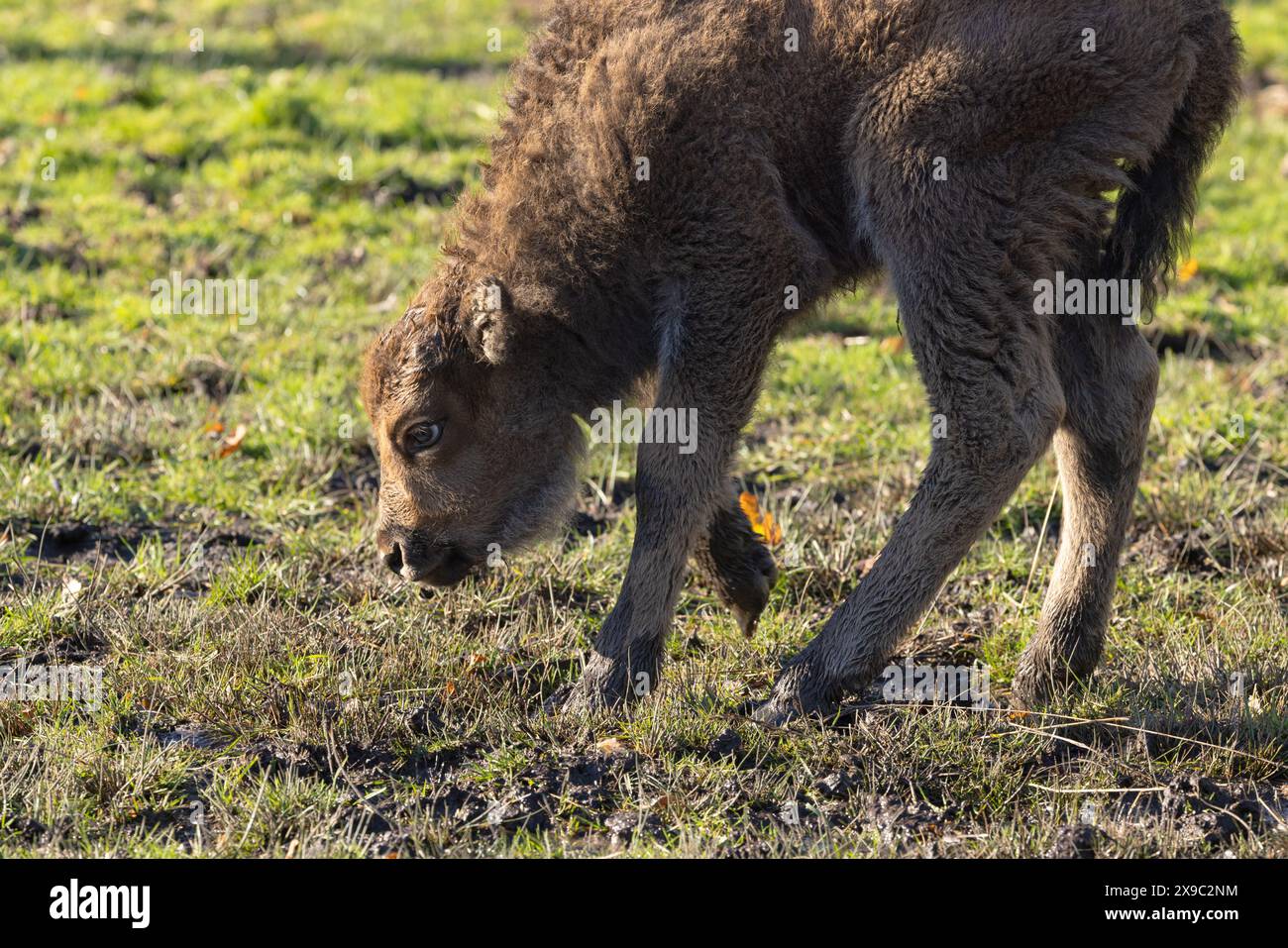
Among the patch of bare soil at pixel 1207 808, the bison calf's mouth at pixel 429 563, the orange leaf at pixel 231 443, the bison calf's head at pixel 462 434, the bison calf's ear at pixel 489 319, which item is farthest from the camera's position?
the orange leaf at pixel 231 443

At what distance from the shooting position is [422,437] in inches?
220

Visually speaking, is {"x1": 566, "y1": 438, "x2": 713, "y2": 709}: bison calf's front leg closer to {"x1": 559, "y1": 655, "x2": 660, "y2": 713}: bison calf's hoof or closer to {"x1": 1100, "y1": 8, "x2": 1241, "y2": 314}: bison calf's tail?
{"x1": 559, "y1": 655, "x2": 660, "y2": 713}: bison calf's hoof

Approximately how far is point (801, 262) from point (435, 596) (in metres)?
2.08

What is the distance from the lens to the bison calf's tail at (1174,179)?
517 cm

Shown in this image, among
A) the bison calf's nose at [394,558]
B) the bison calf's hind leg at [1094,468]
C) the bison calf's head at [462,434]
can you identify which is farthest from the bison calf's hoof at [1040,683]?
the bison calf's nose at [394,558]

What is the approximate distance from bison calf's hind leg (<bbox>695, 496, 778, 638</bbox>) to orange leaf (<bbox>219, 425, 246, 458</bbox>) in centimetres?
265

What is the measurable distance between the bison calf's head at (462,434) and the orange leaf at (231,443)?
5.58ft

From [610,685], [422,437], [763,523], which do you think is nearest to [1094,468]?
[763,523]

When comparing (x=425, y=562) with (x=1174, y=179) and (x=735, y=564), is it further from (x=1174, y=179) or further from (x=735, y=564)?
(x=1174, y=179)

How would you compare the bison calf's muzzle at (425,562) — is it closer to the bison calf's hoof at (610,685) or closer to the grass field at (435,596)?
the grass field at (435,596)

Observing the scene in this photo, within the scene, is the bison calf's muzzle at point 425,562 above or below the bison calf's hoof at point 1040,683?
above

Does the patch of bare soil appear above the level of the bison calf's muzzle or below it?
Result: below

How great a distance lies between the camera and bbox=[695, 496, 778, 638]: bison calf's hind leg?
5770mm

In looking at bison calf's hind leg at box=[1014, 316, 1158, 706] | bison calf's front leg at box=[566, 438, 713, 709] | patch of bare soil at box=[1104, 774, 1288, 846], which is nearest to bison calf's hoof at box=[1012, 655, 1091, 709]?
bison calf's hind leg at box=[1014, 316, 1158, 706]
